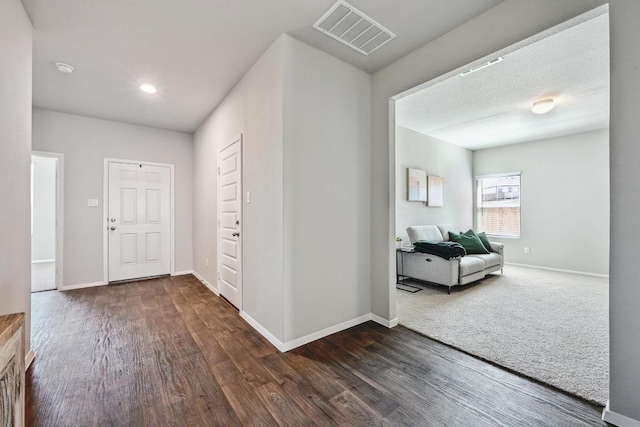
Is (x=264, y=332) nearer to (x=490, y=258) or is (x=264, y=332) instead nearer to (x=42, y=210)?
(x=490, y=258)

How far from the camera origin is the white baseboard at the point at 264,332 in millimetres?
2310

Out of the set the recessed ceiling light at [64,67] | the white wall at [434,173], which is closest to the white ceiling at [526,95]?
the white wall at [434,173]

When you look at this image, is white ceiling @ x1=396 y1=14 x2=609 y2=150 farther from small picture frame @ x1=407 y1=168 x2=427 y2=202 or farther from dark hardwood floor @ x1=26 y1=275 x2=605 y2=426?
dark hardwood floor @ x1=26 y1=275 x2=605 y2=426

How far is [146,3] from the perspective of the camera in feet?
6.49

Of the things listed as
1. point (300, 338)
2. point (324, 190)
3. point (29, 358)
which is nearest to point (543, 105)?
point (324, 190)

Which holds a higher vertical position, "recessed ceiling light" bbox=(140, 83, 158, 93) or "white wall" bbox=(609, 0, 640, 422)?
"recessed ceiling light" bbox=(140, 83, 158, 93)

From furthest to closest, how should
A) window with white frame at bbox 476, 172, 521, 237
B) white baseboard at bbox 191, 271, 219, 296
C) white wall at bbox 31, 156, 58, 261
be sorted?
white wall at bbox 31, 156, 58, 261, window with white frame at bbox 476, 172, 521, 237, white baseboard at bbox 191, 271, 219, 296

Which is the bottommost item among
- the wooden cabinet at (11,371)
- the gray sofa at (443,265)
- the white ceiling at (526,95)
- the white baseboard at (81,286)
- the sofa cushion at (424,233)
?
the white baseboard at (81,286)

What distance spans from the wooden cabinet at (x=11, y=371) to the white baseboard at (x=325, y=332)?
62.2 inches

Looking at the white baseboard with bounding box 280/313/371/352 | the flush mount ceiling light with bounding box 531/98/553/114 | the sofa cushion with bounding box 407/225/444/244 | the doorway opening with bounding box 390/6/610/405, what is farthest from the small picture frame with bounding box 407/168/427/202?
the white baseboard with bounding box 280/313/371/352

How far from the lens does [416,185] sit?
5.04 m

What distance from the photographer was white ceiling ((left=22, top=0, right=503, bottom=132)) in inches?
79.0

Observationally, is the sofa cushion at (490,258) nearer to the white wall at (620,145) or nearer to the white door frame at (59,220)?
the white wall at (620,145)

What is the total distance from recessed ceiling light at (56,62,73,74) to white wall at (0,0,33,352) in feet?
2.30
